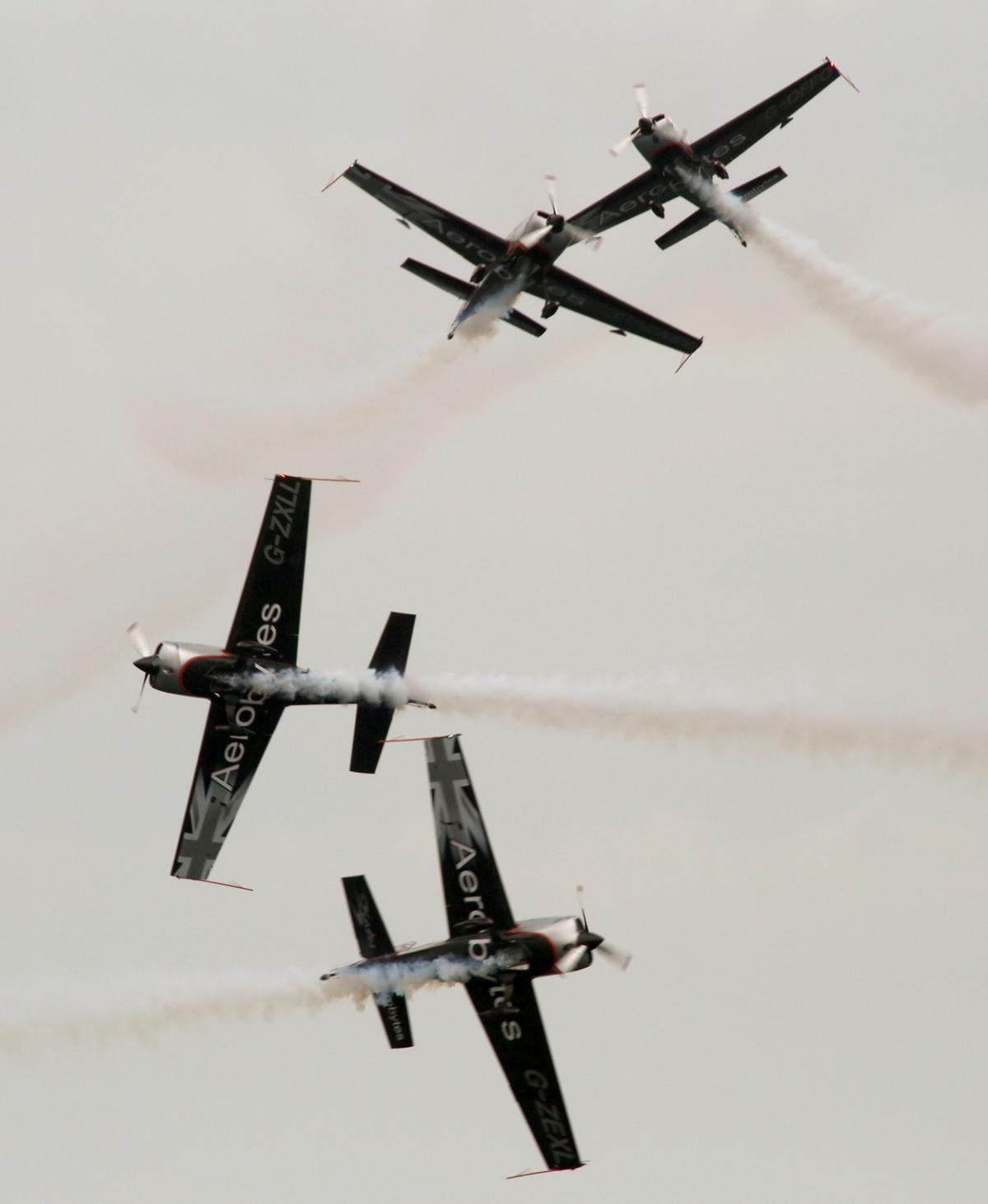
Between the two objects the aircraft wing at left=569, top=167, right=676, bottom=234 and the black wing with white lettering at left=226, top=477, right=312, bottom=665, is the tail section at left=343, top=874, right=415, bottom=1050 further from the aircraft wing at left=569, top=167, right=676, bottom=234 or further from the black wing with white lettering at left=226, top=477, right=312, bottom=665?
the aircraft wing at left=569, top=167, right=676, bottom=234

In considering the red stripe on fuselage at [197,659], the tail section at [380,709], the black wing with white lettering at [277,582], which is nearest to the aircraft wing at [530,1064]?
the tail section at [380,709]

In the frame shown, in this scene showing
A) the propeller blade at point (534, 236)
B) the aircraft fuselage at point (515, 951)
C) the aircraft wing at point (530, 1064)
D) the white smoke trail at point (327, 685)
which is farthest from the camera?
the propeller blade at point (534, 236)

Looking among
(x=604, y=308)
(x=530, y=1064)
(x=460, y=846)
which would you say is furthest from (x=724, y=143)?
(x=530, y=1064)

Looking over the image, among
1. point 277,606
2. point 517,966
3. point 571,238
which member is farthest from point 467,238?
point 517,966

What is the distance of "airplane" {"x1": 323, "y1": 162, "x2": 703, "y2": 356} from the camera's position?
53125 mm

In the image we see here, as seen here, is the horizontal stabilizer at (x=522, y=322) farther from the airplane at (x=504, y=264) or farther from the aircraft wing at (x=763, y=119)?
the aircraft wing at (x=763, y=119)

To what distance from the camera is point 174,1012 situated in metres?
49.8

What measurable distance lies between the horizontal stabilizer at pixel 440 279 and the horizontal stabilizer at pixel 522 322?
121 cm

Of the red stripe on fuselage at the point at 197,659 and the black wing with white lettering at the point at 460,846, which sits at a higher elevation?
the red stripe on fuselage at the point at 197,659

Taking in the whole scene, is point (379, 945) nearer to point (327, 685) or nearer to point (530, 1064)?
point (530, 1064)

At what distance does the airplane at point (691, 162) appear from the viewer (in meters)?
54.8

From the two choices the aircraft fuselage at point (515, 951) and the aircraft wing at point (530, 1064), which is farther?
the aircraft wing at point (530, 1064)

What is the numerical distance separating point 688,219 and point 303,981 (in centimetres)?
2295

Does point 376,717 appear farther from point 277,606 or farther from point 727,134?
point 727,134
